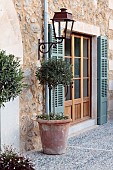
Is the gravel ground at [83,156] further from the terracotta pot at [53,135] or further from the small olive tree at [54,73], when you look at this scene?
the small olive tree at [54,73]

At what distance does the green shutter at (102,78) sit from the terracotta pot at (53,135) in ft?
8.80

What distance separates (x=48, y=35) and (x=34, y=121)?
4.45ft

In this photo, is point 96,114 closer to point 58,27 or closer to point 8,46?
point 58,27

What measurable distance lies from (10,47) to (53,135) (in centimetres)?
136

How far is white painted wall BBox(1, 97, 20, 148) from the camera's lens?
4.88 metres

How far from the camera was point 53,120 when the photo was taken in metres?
5.11

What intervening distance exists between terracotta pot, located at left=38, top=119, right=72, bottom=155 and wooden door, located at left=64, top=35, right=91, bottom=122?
1551 millimetres

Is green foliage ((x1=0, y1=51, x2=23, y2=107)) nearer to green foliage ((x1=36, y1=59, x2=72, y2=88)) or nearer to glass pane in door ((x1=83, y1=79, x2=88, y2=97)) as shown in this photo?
green foliage ((x1=36, y1=59, x2=72, y2=88))

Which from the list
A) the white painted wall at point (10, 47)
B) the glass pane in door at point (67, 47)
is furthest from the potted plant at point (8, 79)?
the glass pane in door at point (67, 47)

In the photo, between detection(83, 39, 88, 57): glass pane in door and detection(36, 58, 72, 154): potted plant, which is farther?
detection(83, 39, 88, 57): glass pane in door

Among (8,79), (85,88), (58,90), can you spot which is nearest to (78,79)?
(85,88)

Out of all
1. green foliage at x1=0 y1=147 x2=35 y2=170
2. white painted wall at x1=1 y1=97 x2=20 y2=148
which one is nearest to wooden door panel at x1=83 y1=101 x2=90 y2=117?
white painted wall at x1=1 y1=97 x2=20 y2=148

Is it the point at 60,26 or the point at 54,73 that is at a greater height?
the point at 60,26

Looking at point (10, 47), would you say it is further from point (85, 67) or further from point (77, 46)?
point (85, 67)
